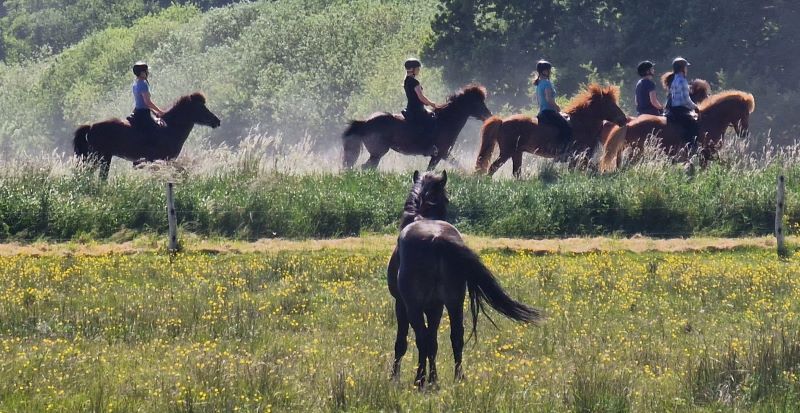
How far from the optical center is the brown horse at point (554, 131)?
84.6 feet

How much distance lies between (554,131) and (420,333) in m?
16.4

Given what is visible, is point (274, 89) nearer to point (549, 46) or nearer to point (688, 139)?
point (549, 46)

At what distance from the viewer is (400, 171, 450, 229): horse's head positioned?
10297 millimetres

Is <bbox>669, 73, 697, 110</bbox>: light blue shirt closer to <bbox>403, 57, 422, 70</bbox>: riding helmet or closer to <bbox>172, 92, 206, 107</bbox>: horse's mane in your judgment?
<bbox>403, 57, 422, 70</bbox>: riding helmet

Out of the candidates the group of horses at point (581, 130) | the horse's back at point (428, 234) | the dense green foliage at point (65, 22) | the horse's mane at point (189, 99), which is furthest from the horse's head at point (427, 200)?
the dense green foliage at point (65, 22)

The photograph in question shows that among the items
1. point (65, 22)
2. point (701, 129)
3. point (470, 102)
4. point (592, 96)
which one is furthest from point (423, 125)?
point (65, 22)

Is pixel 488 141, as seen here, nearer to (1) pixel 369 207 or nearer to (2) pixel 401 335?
(1) pixel 369 207

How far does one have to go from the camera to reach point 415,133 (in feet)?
87.9

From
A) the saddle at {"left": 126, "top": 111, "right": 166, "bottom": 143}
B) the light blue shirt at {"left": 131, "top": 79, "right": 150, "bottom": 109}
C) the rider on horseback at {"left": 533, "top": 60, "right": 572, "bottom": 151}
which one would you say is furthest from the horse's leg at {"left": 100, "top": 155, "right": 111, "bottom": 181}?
the rider on horseback at {"left": 533, "top": 60, "right": 572, "bottom": 151}

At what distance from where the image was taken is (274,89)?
55.5 meters

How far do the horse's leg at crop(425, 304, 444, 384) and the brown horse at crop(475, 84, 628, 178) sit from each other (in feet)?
52.6

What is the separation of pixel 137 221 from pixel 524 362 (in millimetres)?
11457

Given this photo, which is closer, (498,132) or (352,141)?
(498,132)

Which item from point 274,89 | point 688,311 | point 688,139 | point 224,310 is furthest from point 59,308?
point 274,89
